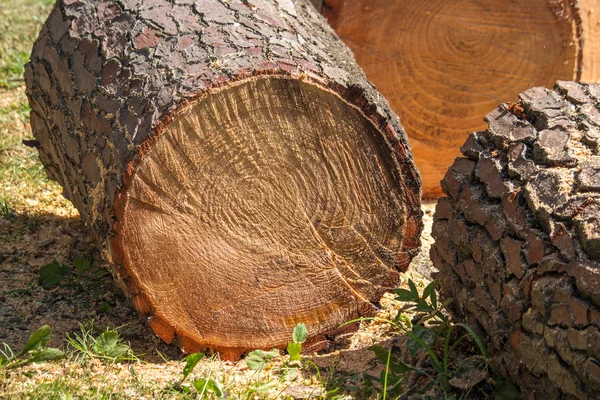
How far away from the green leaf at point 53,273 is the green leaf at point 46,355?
1.82ft

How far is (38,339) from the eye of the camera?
256 centimetres

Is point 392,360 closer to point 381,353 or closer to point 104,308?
point 381,353

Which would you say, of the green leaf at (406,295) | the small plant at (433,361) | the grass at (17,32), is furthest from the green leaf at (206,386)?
the grass at (17,32)

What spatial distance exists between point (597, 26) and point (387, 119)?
181cm

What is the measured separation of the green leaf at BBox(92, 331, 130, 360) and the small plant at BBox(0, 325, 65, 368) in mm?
120

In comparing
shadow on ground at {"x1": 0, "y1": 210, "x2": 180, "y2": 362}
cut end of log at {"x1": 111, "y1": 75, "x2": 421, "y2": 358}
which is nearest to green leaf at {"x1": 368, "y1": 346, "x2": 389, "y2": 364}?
cut end of log at {"x1": 111, "y1": 75, "x2": 421, "y2": 358}

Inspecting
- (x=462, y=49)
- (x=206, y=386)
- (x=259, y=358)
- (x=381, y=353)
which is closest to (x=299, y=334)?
(x=259, y=358)

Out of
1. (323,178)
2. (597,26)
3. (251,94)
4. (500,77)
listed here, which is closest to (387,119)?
(323,178)

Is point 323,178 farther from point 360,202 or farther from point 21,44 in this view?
point 21,44

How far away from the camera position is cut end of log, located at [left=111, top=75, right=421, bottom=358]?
2473 millimetres

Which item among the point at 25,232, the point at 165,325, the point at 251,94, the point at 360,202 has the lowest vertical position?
the point at 25,232

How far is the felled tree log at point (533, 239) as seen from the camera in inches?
80.6

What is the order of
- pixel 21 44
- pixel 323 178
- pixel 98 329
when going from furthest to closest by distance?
pixel 21 44 → pixel 98 329 → pixel 323 178

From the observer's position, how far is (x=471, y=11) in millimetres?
3785
